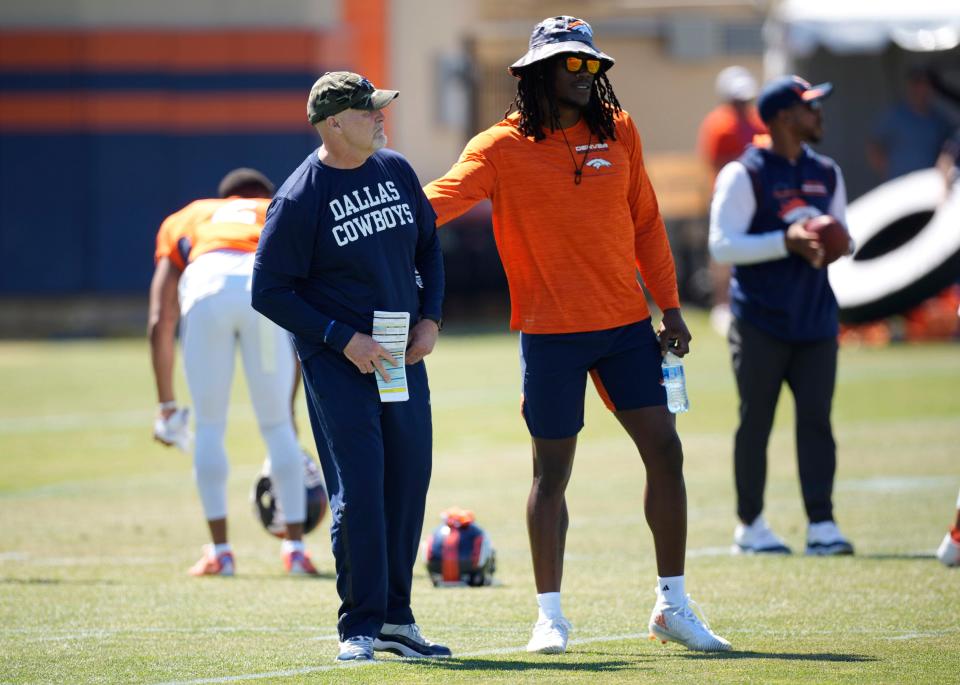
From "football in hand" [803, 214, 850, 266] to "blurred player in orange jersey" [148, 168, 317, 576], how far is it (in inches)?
114

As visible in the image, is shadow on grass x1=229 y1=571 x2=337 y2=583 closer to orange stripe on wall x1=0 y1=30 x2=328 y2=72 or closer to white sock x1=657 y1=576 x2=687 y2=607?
white sock x1=657 y1=576 x2=687 y2=607

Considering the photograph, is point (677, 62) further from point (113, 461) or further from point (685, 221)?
Answer: point (113, 461)

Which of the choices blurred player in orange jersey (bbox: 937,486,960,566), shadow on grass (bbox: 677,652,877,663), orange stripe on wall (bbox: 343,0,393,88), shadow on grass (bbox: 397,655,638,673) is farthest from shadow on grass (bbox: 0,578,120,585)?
orange stripe on wall (bbox: 343,0,393,88)

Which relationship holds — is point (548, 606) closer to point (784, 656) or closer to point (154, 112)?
point (784, 656)

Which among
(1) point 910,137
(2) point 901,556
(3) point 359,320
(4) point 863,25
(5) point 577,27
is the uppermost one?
(4) point 863,25

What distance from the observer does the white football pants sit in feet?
31.0

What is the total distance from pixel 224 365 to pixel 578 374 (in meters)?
3.05

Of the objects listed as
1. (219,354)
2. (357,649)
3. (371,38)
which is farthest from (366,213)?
(371,38)

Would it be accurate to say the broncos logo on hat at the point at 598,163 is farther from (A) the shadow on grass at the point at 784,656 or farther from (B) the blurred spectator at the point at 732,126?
(B) the blurred spectator at the point at 732,126

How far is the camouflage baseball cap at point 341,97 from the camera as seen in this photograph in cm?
661

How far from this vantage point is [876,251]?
2275cm

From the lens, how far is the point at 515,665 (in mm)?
6574

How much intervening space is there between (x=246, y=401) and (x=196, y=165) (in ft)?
33.6

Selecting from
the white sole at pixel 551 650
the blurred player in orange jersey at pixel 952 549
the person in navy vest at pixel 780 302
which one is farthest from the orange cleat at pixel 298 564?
the blurred player in orange jersey at pixel 952 549
